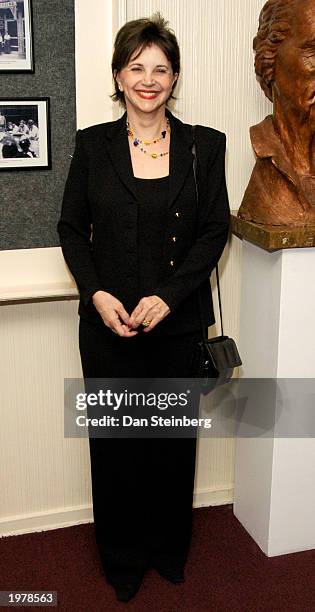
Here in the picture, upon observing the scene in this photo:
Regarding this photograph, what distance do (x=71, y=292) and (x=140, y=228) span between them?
0.39 metres

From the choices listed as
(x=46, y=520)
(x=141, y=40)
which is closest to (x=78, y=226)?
(x=141, y=40)

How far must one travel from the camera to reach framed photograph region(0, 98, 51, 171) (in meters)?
2.15

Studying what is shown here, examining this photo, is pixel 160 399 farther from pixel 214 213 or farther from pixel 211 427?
pixel 214 213

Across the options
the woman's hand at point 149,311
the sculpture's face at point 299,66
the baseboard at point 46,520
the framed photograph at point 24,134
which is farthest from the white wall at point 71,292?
the woman's hand at point 149,311

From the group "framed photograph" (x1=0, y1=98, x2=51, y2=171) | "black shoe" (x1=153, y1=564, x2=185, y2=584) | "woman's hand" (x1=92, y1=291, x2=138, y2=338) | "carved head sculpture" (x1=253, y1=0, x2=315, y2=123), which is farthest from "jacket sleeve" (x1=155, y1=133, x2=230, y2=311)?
"black shoe" (x1=153, y1=564, x2=185, y2=584)

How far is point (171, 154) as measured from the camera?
2057mm

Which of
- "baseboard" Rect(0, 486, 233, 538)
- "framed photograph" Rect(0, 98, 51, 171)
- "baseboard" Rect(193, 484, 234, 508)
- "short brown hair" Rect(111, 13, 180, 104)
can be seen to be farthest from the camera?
"baseboard" Rect(193, 484, 234, 508)

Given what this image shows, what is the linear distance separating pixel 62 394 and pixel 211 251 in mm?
736

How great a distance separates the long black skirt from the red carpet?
72 millimetres

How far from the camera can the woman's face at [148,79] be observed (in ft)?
6.41

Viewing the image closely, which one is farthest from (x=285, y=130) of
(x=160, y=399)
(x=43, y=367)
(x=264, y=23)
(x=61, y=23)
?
(x=43, y=367)

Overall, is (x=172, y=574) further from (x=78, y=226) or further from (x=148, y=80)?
(x=148, y=80)

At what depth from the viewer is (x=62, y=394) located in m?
2.47

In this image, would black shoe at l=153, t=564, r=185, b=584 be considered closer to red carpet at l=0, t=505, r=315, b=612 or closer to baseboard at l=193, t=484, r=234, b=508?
red carpet at l=0, t=505, r=315, b=612
